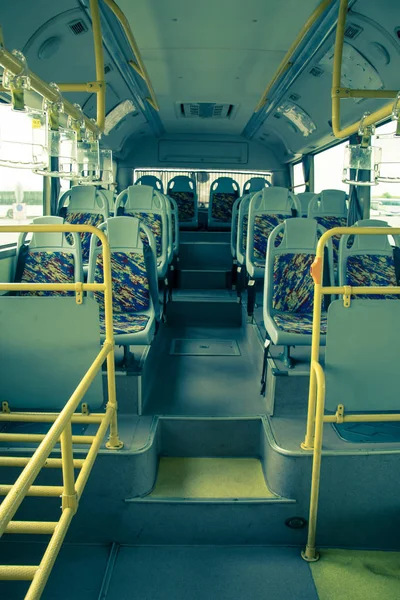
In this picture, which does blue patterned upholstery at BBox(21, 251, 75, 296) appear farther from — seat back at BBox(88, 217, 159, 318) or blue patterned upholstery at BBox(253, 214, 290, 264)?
blue patterned upholstery at BBox(253, 214, 290, 264)

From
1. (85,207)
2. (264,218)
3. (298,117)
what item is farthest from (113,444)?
(298,117)

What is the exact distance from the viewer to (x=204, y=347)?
510 cm

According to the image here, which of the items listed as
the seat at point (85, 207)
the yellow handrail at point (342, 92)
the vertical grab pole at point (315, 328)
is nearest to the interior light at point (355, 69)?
the yellow handrail at point (342, 92)

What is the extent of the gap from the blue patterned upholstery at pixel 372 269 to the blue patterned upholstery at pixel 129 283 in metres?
1.72

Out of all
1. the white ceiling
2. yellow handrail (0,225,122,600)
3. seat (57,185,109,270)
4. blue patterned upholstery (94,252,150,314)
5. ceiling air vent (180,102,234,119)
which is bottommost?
yellow handrail (0,225,122,600)

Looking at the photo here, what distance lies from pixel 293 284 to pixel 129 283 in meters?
1.38

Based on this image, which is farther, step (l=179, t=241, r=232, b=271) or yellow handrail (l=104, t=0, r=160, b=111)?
step (l=179, t=241, r=232, b=271)

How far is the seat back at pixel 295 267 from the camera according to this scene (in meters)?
3.86

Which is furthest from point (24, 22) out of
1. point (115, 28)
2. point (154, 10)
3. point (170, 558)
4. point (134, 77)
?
point (170, 558)

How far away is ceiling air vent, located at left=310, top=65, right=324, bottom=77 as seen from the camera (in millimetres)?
5354

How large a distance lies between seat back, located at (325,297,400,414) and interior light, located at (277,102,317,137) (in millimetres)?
5534

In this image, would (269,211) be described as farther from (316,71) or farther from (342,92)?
(342,92)

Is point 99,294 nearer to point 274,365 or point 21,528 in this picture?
point 274,365

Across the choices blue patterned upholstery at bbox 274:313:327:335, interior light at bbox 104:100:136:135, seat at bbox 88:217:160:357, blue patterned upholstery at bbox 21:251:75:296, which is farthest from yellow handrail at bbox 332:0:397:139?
interior light at bbox 104:100:136:135
